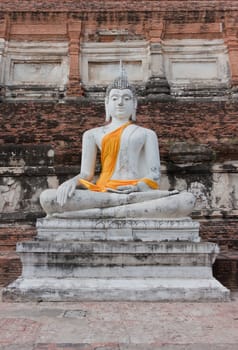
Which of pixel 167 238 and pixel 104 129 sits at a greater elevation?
pixel 104 129

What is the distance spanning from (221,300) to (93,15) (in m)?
10.1

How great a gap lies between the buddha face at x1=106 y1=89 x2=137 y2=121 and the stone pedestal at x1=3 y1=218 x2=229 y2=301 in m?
1.91

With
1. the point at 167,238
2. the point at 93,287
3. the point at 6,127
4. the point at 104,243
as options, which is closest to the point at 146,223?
the point at 167,238

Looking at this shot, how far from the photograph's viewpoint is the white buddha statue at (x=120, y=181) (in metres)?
4.67

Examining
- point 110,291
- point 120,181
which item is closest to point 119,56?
point 120,181

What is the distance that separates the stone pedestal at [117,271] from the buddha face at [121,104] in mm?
Answer: 1911

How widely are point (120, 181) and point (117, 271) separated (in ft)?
4.24

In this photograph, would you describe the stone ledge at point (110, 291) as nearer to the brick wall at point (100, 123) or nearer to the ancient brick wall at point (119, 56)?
the brick wall at point (100, 123)

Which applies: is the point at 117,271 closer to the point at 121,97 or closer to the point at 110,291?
the point at 110,291

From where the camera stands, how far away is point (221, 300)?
3.96 metres

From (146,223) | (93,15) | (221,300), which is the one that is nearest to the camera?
(221,300)

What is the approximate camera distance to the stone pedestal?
156 inches

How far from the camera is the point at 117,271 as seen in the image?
165 inches

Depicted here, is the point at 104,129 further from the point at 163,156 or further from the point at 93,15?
the point at 93,15
